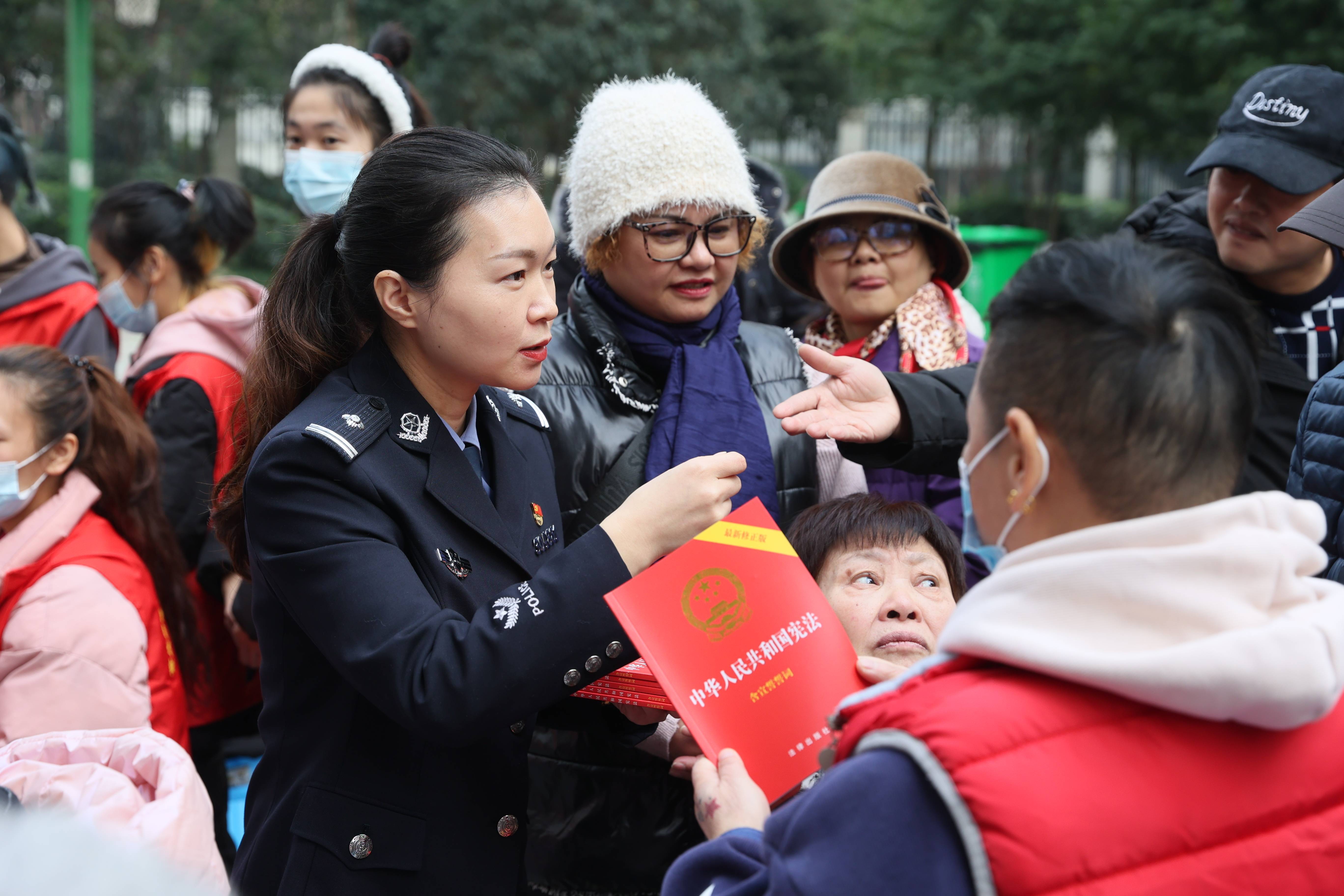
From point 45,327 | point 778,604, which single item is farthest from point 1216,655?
point 45,327

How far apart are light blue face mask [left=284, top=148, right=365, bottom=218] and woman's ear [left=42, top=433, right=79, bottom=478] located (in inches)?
46.1

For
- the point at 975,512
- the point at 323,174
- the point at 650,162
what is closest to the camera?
the point at 975,512

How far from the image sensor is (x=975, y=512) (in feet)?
4.92

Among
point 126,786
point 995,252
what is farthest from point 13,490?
point 995,252

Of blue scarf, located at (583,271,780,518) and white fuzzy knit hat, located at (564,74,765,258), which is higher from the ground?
white fuzzy knit hat, located at (564,74,765,258)

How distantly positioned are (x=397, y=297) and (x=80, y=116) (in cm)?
806

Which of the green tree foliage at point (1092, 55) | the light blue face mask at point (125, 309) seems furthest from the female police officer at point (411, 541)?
the green tree foliage at point (1092, 55)

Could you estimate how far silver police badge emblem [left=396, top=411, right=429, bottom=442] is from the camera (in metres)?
A: 2.04

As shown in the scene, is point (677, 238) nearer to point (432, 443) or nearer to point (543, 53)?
point (432, 443)

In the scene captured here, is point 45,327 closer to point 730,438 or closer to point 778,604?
point 730,438

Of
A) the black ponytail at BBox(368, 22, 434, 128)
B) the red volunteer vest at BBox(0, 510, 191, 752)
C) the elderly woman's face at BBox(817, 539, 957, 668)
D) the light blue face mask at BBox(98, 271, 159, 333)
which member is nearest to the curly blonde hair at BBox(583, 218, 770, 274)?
the elderly woman's face at BBox(817, 539, 957, 668)

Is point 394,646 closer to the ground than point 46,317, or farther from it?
farther from it

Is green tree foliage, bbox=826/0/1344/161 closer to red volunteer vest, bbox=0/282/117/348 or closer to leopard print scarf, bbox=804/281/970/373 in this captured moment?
leopard print scarf, bbox=804/281/970/373

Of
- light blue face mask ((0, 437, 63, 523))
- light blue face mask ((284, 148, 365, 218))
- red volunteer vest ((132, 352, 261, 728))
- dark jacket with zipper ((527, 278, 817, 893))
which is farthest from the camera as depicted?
light blue face mask ((284, 148, 365, 218))
